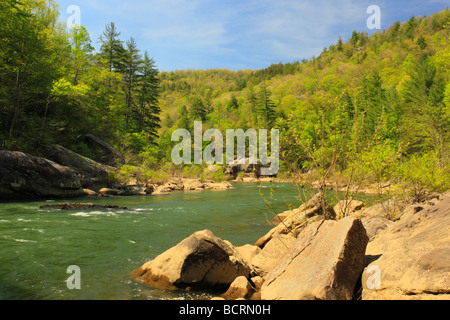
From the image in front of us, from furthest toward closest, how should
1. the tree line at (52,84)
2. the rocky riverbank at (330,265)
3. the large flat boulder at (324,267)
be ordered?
the tree line at (52,84), the large flat boulder at (324,267), the rocky riverbank at (330,265)

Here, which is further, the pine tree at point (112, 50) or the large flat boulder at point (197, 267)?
the pine tree at point (112, 50)

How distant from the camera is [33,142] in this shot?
2169 centimetres

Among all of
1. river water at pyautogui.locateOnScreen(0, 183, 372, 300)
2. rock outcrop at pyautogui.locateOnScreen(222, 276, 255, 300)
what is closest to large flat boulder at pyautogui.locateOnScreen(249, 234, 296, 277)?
rock outcrop at pyautogui.locateOnScreen(222, 276, 255, 300)

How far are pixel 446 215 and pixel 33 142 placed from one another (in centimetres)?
2525

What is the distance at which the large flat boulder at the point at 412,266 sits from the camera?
3619mm

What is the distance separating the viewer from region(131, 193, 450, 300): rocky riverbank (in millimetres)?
3924

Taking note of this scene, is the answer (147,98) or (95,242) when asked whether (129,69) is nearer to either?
(147,98)

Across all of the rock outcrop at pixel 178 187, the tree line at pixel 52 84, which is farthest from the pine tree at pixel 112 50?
the rock outcrop at pixel 178 187

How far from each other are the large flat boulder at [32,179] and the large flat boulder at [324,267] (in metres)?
17.7

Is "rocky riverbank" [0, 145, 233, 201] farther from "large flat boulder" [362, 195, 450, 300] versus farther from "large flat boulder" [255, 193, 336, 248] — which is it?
"large flat boulder" [362, 195, 450, 300]

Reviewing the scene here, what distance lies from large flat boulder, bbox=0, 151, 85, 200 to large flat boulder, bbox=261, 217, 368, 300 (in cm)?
1768

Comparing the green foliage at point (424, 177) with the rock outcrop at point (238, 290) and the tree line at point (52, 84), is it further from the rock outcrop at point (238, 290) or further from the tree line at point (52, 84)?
the tree line at point (52, 84)
